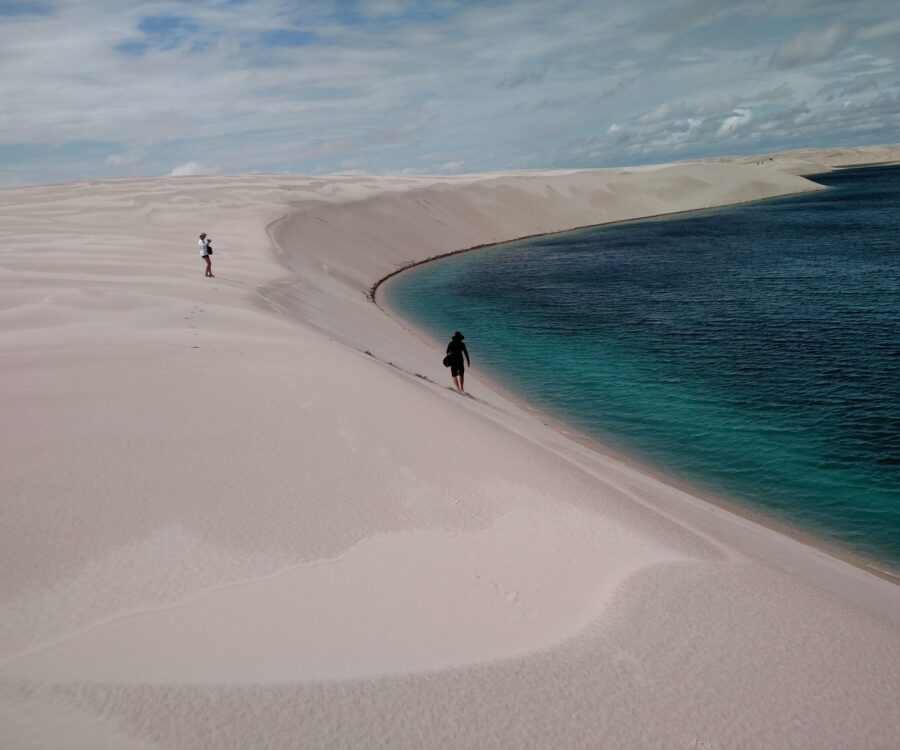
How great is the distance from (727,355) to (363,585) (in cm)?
1878

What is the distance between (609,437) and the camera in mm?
15422

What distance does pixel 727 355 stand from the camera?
21.3m

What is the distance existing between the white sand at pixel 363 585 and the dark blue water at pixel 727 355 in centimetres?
349

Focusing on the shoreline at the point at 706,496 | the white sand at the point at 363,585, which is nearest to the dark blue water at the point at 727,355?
the shoreline at the point at 706,496

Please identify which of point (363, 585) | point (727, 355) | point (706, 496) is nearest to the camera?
point (363, 585)

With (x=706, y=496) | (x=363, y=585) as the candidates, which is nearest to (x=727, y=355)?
(x=706, y=496)

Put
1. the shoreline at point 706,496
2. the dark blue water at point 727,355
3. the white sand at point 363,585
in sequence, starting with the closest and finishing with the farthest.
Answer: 1. the white sand at point 363,585
2. the shoreline at point 706,496
3. the dark blue water at point 727,355

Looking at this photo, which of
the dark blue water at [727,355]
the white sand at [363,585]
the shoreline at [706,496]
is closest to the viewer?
the white sand at [363,585]

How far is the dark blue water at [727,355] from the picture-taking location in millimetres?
12891

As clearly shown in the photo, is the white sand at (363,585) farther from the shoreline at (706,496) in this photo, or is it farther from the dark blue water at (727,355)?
the dark blue water at (727,355)

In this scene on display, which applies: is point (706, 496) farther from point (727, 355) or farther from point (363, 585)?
point (727, 355)

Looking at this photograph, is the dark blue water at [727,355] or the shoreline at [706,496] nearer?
the shoreline at [706,496]

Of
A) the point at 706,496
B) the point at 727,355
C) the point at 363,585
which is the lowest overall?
the point at 706,496

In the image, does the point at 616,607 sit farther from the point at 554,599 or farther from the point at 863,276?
the point at 863,276
